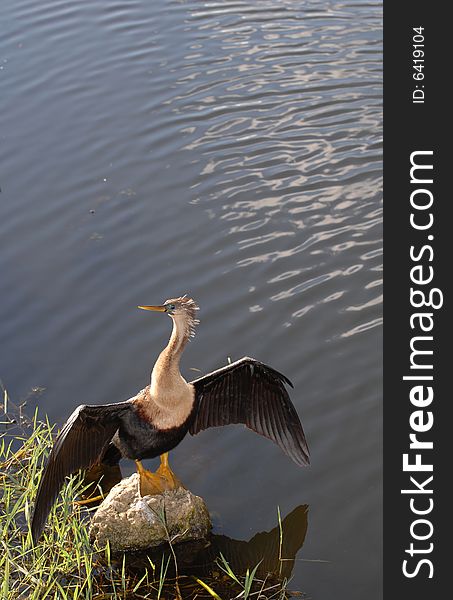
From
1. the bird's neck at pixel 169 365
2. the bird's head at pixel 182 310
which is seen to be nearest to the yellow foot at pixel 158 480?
the bird's neck at pixel 169 365

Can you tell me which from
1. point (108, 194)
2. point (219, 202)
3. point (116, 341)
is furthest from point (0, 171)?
point (116, 341)

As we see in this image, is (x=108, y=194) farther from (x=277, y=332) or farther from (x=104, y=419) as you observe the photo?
(x=104, y=419)

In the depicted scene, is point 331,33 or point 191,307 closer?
point 191,307

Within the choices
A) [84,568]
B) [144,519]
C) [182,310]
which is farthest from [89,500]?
[182,310]

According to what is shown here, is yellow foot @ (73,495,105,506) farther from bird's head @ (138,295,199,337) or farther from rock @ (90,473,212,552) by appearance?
bird's head @ (138,295,199,337)

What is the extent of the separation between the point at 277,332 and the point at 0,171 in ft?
12.6

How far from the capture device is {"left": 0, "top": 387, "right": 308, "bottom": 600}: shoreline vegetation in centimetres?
506

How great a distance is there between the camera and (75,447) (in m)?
5.31

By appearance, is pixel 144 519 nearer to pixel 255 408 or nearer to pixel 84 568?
pixel 84 568

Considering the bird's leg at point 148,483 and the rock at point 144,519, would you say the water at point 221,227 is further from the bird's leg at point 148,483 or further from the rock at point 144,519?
the bird's leg at point 148,483

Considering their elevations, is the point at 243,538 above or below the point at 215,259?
below

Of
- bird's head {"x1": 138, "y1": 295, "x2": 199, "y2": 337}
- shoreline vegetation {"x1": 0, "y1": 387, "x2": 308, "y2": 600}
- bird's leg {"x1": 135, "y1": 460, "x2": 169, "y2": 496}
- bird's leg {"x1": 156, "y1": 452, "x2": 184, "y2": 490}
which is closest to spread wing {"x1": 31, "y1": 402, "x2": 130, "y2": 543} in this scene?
shoreline vegetation {"x1": 0, "y1": 387, "x2": 308, "y2": 600}

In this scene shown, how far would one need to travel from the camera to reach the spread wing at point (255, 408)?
577 centimetres

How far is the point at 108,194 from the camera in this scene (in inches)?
349
